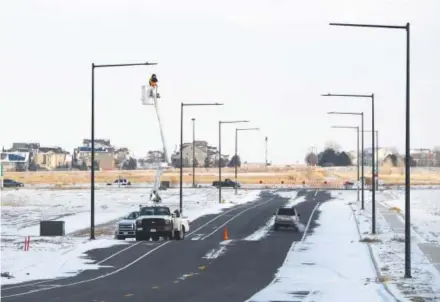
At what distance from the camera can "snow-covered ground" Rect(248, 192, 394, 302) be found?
82.8ft

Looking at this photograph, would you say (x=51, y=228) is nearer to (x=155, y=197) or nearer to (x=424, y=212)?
(x=155, y=197)

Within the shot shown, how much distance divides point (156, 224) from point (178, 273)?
1424 cm

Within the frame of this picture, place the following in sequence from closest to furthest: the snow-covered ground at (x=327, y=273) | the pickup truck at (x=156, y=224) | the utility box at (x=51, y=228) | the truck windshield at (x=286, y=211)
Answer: the snow-covered ground at (x=327, y=273)
the pickup truck at (x=156, y=224)
the utility box at (x=51, y=228)
the truck windshield at (x=286, y=211)

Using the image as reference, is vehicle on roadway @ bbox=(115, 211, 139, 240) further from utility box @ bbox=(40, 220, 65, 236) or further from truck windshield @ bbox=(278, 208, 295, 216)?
truck windshield @ bbox=(278, 208, 295, 216)

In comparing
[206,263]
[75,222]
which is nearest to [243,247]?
[206,263]

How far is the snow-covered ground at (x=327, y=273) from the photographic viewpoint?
2525 centimetres

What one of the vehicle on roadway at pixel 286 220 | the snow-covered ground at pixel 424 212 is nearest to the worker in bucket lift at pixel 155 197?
the vehicle on roadway at pixel 286 220

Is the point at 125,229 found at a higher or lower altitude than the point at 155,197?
lower

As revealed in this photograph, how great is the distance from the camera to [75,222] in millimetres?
62781

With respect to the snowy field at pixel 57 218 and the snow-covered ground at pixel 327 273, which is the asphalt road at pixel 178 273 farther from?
the snowy field at pixel 57 218

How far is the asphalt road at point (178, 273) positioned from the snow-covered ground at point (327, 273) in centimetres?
67

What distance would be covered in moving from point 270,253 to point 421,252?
7.06 m

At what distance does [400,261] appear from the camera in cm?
3594

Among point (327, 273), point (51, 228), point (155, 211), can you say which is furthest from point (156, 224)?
point (327, 273)
